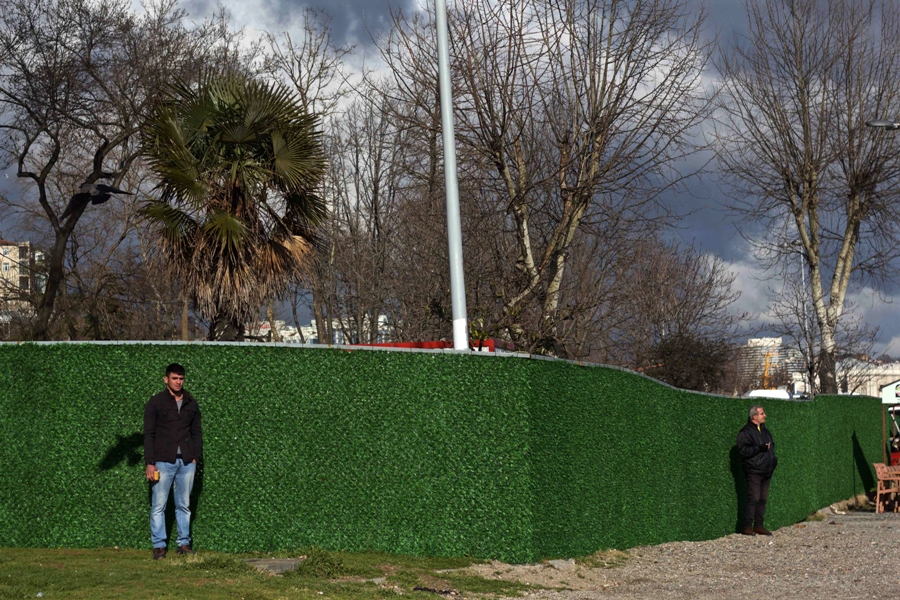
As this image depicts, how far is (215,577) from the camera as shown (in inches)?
347

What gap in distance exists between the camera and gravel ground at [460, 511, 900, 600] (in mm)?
10125

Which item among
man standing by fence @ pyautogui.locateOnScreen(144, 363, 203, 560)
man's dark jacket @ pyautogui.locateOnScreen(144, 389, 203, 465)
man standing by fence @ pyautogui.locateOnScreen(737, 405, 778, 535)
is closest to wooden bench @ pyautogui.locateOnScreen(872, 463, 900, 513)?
man standing by fence @ pyautogui.locateOnScreen(737, 405, 778, 535)

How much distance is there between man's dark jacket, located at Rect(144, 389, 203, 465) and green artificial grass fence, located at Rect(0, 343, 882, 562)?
22.9 inches

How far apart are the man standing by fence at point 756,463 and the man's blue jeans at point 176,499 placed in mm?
9116

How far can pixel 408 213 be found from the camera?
2653 cm

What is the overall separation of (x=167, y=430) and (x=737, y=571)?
21.4 feet

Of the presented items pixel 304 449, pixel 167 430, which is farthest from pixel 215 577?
pixel 304 449

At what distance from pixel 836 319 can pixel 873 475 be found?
5.76 metres

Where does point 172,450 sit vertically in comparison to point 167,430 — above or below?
below

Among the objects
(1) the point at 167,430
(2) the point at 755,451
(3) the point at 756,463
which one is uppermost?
(1) the point at 167,430

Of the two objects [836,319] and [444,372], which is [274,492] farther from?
[836,319]

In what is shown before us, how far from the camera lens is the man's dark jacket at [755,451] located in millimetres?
15891

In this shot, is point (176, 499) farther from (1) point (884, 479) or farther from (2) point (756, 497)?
(1) point (884, 479)

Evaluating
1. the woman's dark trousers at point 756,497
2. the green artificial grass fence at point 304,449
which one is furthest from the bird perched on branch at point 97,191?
the woman's dark trousers at point 756,497
